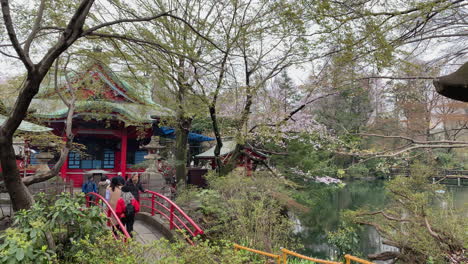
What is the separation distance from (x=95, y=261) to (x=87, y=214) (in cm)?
78

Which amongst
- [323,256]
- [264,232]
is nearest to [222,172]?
[323,256]

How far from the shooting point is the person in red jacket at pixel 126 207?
5.67 m

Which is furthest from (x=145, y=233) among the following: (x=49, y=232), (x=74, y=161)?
(x=74, y=161)

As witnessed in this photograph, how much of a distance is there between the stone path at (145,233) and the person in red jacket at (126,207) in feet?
2.02

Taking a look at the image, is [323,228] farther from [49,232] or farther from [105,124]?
[49,232]

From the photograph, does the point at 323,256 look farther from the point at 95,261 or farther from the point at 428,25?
the point at 95,261

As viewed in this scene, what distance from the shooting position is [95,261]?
349 centimetres

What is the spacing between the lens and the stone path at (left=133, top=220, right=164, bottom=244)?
6.45 m

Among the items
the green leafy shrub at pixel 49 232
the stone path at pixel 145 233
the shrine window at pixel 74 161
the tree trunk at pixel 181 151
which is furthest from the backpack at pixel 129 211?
the shrine window at pixel 74 161

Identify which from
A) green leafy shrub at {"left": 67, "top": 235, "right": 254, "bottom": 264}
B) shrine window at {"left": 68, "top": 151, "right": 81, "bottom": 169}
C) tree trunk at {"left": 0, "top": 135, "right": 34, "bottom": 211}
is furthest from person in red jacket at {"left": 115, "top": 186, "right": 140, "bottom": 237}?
shrine window at {"left": 68, "top": 151, "right": 81, "bottom": 169}

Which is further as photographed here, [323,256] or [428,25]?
[323,256]

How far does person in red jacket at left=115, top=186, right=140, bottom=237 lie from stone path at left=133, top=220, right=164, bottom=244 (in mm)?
617

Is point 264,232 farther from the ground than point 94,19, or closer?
closer

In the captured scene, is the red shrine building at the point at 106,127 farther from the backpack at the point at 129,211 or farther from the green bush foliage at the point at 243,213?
the backpack at the point at 129,211
